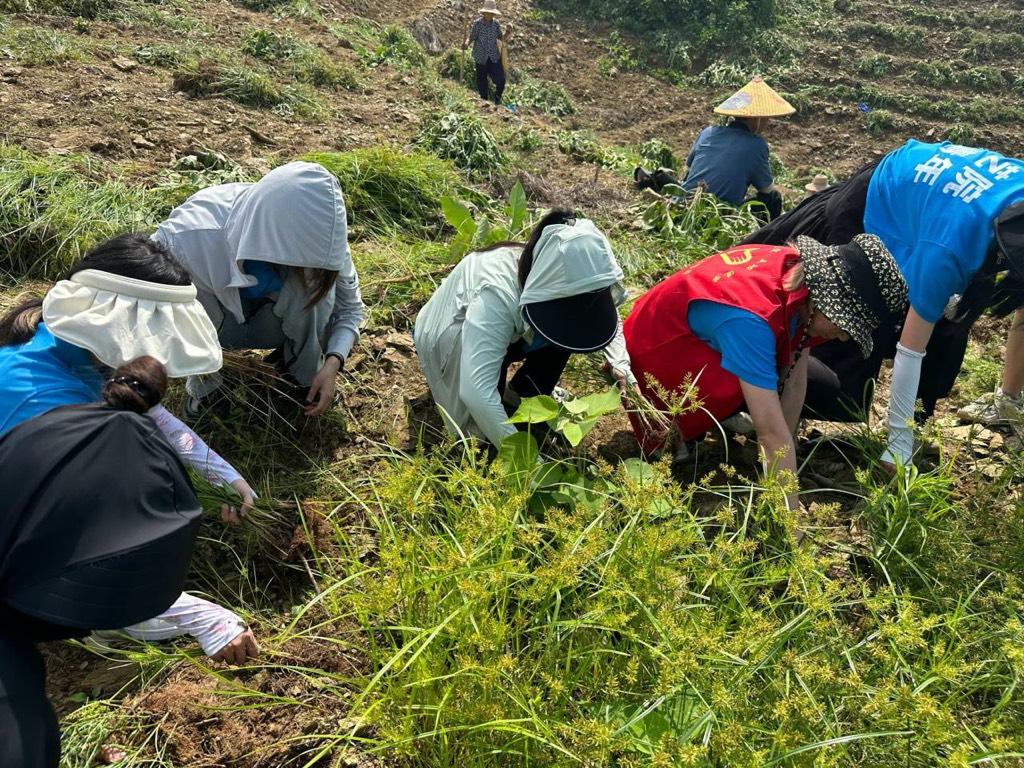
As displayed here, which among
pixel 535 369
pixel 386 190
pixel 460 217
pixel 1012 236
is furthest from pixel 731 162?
pixel 535 369

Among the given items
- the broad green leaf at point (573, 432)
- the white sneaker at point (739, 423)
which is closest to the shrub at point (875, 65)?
the white sneaker at point (739, 423)

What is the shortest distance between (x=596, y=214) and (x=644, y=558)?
12.0ft

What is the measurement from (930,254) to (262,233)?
223 centimetres

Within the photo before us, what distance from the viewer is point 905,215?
276cm

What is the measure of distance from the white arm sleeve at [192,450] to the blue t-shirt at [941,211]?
7.56 ft

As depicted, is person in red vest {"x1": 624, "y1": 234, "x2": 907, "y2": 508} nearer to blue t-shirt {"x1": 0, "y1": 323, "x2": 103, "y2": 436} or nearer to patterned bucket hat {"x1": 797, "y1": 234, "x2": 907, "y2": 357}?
patterned bucket hat {"x1": 797, "y1": 234, "x2": 907, "y2": 357}

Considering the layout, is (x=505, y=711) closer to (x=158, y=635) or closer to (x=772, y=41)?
(x=158, y=635)

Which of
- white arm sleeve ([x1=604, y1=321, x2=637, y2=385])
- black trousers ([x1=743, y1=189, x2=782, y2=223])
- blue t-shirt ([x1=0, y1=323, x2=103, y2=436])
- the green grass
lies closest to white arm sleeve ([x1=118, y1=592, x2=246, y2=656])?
blue t-shirt ([x1=0, y1=323, x2=103, y2=436])

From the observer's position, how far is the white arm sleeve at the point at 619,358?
257 cm

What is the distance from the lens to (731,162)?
4.62 meters

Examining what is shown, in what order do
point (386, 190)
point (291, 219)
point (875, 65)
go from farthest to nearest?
point (875, 65), point (386, 190), point (291, 219)

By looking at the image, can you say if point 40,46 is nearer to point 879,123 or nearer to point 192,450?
point 192,450

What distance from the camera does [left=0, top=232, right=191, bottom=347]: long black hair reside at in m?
1.70

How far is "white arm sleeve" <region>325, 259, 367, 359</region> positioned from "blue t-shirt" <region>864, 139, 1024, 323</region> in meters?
1.99
